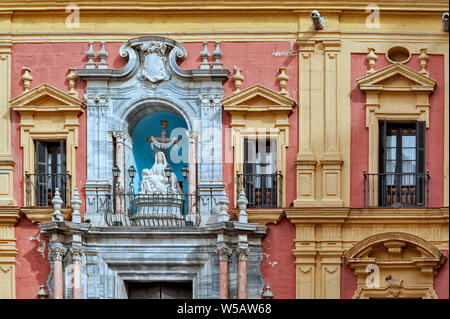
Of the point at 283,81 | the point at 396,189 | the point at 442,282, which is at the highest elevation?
the point at 283,81

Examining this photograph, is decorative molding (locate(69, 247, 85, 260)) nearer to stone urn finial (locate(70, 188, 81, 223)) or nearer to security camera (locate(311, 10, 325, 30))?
stone urn finial (locate(70, 188, 81, 223))

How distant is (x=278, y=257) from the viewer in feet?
93.3

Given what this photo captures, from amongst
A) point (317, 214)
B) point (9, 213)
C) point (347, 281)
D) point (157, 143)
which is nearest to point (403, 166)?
point (317, 214)

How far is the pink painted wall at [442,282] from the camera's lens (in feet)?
92.2

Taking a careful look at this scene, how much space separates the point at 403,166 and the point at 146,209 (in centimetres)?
456

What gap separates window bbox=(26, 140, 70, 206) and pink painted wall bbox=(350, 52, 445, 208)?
5.08 meters

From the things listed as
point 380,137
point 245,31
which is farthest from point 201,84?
point 380,137

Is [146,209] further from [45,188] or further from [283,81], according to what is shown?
[283,81]

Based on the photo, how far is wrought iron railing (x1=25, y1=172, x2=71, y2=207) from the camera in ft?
94.2

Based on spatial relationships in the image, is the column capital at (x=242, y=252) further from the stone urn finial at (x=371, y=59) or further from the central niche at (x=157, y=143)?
the stone urn finial at (x=371, y=59)
